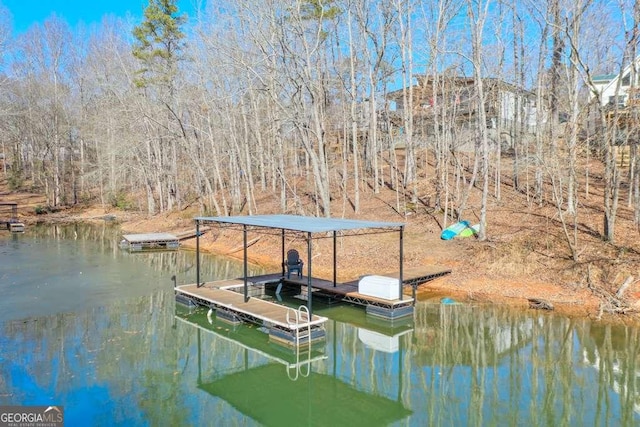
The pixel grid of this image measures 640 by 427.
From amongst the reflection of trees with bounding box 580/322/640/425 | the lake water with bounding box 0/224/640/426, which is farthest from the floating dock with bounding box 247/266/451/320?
the reflection of trees with bounding box 580/322/640/425

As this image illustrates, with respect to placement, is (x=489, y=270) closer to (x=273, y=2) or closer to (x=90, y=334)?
(x=90, y=334)

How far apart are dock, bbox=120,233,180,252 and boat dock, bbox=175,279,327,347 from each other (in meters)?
11.2

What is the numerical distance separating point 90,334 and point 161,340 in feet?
5.57

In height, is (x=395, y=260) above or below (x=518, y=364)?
above

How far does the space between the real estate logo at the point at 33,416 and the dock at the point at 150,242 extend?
17.2 meters

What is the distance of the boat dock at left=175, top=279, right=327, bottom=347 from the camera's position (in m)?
10.7

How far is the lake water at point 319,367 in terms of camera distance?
25.8ft

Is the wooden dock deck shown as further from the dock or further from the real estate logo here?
the dock

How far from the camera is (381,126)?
119ft

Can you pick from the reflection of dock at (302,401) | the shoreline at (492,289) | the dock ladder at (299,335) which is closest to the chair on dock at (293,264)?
the shoreline at (492,289)

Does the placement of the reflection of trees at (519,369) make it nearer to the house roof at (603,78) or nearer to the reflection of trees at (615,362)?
the reflection of trees at (615,362)

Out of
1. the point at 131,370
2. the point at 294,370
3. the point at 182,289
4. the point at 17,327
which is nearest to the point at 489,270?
the point at 294,370

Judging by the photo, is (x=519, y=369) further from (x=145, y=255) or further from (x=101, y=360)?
(x=145, y=255)

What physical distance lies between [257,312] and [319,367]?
243 cm
